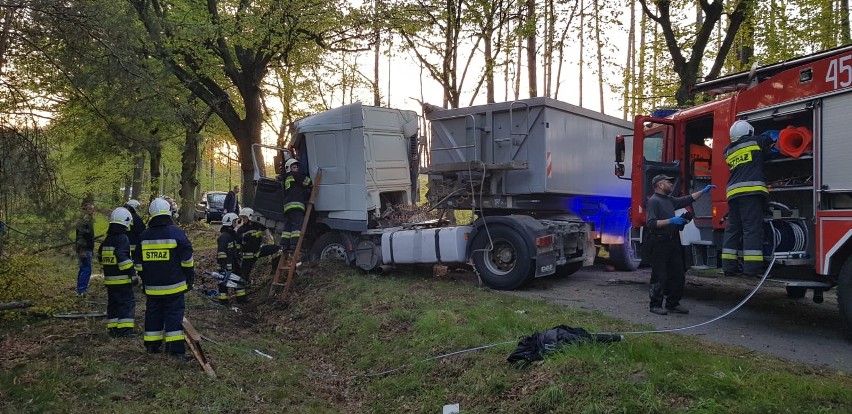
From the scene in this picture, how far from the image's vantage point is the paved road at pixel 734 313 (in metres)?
5.63

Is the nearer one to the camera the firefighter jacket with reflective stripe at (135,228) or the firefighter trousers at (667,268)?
the firefighter trousers at (667,268)

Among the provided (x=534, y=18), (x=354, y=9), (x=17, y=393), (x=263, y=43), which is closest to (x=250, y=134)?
(x=263, y=43)

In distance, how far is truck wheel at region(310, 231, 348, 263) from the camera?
10.9 metres

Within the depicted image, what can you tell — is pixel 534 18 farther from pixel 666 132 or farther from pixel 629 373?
pixel 629 373

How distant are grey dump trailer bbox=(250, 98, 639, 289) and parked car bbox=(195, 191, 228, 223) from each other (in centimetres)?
1780

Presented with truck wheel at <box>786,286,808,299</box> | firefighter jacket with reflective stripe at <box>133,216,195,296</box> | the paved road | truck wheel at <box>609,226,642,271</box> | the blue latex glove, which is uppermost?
the blue latex glove

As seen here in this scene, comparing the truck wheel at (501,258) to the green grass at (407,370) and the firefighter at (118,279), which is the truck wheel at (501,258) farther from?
the firefighter at (118,279)

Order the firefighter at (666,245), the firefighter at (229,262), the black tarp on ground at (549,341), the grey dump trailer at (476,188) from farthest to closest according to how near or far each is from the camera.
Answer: the firefighter at (229,262), the grey dump trailer at (476,188), the firefighter at (666,245), the black tarp on ground at (549,341)

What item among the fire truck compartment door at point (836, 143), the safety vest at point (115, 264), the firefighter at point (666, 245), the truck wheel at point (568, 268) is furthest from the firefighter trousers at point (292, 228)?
the fire truck compartment door at point (836, 143)

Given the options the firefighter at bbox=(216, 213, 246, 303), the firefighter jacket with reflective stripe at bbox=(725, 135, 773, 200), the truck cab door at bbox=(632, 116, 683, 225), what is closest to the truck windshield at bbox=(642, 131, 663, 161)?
the truck cab door at bbox=(632, 116, 683, 225)

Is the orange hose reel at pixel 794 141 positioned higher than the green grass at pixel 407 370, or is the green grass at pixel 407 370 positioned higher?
the orange hose reel at pixel 794 141

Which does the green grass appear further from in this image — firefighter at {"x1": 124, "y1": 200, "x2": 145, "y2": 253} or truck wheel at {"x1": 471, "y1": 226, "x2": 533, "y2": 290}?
firefighter at {"x1": 124, "y1": 200, "x2": 145, "y2": 253}

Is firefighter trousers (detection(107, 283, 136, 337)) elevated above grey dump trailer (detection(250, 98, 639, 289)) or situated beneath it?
situated beneath

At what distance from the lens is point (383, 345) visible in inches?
267
